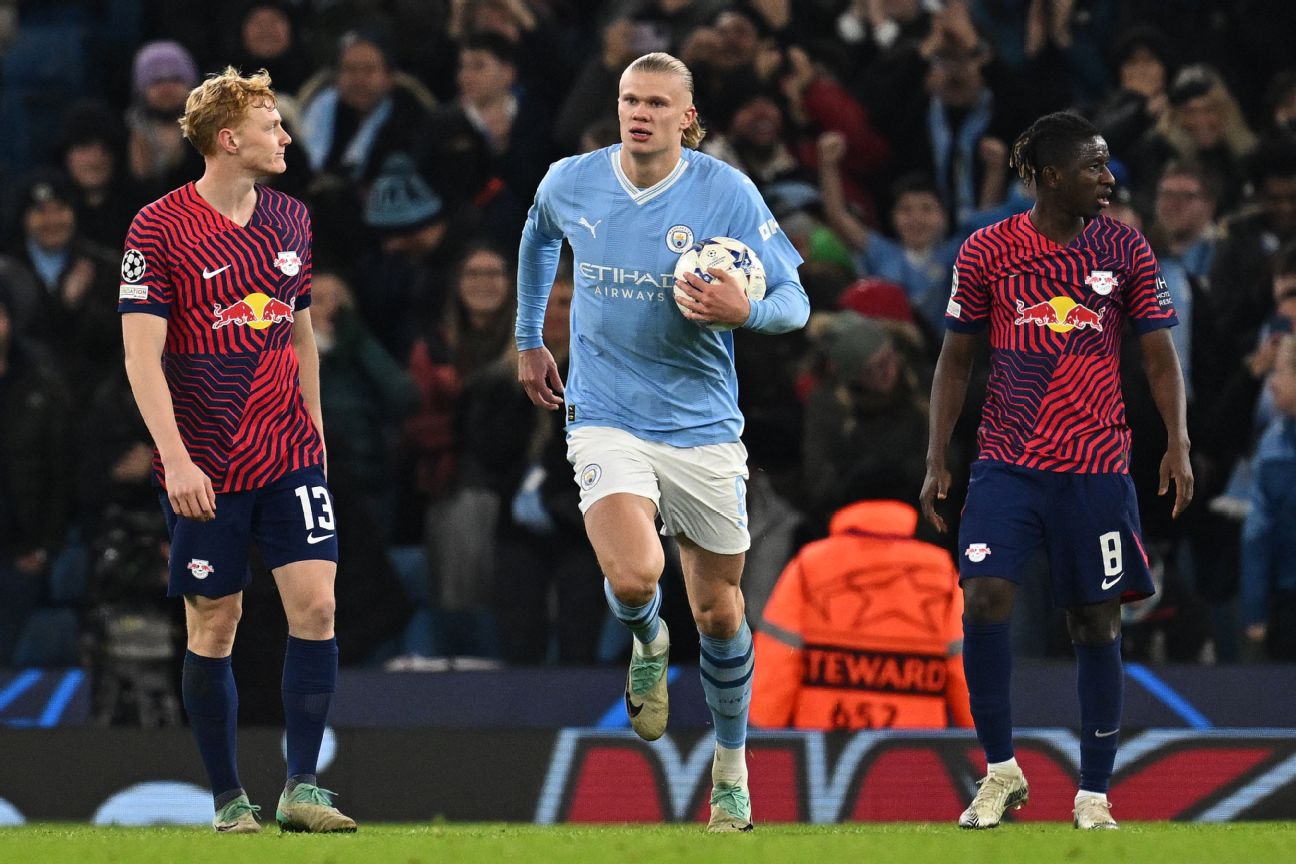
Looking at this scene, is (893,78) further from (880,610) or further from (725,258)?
(725,258)

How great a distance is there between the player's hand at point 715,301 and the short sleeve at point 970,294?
86 cm

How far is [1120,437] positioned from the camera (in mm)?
6586

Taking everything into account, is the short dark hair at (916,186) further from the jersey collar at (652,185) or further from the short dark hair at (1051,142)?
the jersey collar at (652,185)

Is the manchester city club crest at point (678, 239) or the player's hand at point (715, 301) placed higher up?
the manchester city club crest at point (678, 239)

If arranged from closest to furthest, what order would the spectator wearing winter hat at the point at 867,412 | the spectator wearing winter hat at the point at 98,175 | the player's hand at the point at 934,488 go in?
the player's hand at the point at 934,488
the spectator wearing winter hat at the point at 867,412
the spectator wearing winter hat at the point at 98,175

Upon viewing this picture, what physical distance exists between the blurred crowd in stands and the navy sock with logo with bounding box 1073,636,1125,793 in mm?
2897

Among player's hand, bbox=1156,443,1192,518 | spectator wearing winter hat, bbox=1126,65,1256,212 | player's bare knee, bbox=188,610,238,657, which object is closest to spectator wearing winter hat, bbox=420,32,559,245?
spectator wearing winter hat, bbox=1126,65,1256,212

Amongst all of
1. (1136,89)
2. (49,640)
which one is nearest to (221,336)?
(49,640)

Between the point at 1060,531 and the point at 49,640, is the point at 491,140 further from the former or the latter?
the point at 1060,531

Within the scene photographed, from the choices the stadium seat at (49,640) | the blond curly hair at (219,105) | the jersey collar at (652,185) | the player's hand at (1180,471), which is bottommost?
the stadium seat at (49,640)

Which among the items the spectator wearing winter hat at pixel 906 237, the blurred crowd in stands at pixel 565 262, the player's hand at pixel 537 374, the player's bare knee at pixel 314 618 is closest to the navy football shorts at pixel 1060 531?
the player's hand at pixel 537 374

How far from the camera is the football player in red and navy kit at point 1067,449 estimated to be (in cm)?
650

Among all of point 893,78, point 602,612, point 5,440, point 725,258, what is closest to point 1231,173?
point 893,78

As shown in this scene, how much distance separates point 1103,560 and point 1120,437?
0.40m
